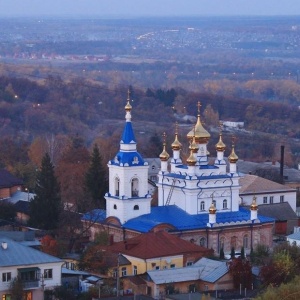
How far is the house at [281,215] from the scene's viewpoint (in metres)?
43.3

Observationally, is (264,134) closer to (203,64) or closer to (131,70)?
(131,70)

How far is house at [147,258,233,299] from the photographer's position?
3183 cm

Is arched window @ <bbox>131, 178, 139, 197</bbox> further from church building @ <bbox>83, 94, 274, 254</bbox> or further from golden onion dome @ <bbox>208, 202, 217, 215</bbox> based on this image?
Answer: golden onion dome @ <bbox>208, 202, 217, 215</bbox>

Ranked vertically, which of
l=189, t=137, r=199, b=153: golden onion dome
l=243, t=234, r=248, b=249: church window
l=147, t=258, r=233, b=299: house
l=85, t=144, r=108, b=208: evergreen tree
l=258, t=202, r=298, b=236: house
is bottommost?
l=258, t=202, r=298, b=236: house

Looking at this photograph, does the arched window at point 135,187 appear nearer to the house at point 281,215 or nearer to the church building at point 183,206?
the church building at point 183,206

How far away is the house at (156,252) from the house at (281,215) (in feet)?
26.3

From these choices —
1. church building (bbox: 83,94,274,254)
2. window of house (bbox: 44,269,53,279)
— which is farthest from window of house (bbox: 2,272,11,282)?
church building (bbox: 83,94,274,254)

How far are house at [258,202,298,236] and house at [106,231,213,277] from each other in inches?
316

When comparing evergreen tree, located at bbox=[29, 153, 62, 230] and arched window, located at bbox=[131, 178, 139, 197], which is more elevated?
arched window, located at bbox=[131, 178, 139, 197]

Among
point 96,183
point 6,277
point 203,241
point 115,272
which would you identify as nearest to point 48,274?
point 6,277

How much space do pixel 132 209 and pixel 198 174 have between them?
6.26ft

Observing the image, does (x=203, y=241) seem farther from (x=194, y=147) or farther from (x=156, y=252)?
(x=156, y=252)

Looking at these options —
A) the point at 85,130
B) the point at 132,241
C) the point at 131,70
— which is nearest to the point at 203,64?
the point at 131,70

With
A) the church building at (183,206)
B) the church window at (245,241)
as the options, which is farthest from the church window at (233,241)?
the church window at (245,241)
